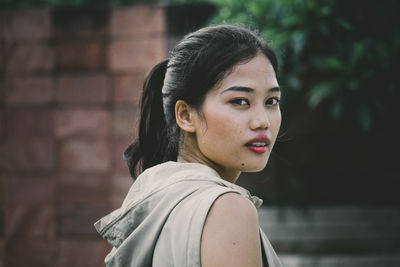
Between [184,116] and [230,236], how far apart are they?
460mm

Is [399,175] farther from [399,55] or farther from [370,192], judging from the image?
[399,55]

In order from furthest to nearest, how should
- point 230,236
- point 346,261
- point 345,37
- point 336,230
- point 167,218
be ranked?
point 336,230, point 346,261, point 345,37, point 167,218, point 230,236

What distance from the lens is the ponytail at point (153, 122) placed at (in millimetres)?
1666

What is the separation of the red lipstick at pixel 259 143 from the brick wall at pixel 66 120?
203cm

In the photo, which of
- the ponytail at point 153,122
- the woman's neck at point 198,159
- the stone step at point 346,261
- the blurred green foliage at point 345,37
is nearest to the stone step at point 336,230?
the stone step at point 346,261

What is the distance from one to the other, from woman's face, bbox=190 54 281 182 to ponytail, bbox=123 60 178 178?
285 mm

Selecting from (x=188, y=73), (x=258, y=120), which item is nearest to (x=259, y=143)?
(x=258, y=120)

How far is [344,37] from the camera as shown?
131 inches

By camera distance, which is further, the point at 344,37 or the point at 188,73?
the point at 344,37

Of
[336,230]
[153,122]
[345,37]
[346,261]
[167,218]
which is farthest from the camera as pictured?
[336,230]

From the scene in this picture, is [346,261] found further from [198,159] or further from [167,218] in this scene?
[167,218]

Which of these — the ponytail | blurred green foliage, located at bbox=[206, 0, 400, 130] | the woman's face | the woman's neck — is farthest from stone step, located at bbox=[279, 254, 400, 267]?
the woman's face

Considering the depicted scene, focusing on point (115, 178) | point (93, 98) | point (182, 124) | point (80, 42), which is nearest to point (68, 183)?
point (115, 178)

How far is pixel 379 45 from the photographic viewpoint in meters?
3.15
